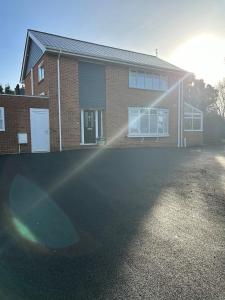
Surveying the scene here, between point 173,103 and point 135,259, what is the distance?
17.6 meters

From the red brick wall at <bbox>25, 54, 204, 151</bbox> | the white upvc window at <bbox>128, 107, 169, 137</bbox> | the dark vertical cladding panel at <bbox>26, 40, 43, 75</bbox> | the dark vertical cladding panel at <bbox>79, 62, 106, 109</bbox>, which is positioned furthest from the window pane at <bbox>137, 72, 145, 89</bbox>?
the dark vertical cladding panel at <bbox>26, 40, 43, 75</bbox>

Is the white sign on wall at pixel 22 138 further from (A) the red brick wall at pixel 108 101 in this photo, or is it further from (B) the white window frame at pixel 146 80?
(B) the white window frame at pixel 146 80

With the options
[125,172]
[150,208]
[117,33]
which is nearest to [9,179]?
[125,172]

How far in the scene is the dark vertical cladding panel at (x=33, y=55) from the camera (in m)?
15.1

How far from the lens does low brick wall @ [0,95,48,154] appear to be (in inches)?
483

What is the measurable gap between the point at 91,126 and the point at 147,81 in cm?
582

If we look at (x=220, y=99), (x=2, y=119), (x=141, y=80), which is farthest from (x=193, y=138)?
(x=220, y=99)

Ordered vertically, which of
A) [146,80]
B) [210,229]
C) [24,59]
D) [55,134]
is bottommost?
[210,229]

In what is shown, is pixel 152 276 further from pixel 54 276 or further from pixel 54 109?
pixel 54 109

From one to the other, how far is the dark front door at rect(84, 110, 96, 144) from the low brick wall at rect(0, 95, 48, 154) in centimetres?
324

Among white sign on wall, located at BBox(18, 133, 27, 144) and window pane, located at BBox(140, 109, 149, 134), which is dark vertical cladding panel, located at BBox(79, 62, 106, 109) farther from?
white sign on wall, located at BBox(18, 133, 27, 144)

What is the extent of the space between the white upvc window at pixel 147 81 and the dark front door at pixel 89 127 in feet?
12.3

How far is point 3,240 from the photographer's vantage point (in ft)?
10.4

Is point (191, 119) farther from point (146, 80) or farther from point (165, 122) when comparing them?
point (146, 80)
